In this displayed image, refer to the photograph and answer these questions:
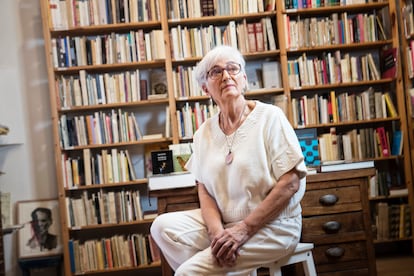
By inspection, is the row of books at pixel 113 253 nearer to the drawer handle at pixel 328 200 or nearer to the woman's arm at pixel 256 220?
the drawer handle at pixel 328 200

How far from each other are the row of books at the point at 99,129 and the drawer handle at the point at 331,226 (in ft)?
6.21

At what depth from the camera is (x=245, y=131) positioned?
1.92 metres

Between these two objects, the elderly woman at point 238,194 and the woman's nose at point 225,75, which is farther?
the woman's nose at point 225,75

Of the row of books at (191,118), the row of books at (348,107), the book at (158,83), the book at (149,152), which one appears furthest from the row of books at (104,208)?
the row of books at (348,107)

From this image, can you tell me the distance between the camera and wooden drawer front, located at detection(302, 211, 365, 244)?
2.23 m

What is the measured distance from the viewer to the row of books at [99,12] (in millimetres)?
3611

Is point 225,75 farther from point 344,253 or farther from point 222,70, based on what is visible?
point 344,253

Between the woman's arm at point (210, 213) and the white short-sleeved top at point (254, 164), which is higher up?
the white short-sleeved top at point (254, 164)

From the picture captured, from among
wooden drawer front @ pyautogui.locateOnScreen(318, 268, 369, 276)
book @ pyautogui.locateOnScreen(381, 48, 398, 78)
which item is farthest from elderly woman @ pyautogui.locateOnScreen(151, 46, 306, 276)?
book @ pyautogui.locateOnScreen(381, 48, 398, 78)

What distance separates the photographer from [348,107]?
3.77 metres

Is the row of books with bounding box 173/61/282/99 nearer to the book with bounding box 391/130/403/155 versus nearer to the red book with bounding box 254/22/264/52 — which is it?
the red book with bounding box 254/22/264/52

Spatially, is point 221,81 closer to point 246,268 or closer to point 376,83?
point 246,268

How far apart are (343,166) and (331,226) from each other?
0.32 meters

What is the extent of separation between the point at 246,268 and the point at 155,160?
87cm
